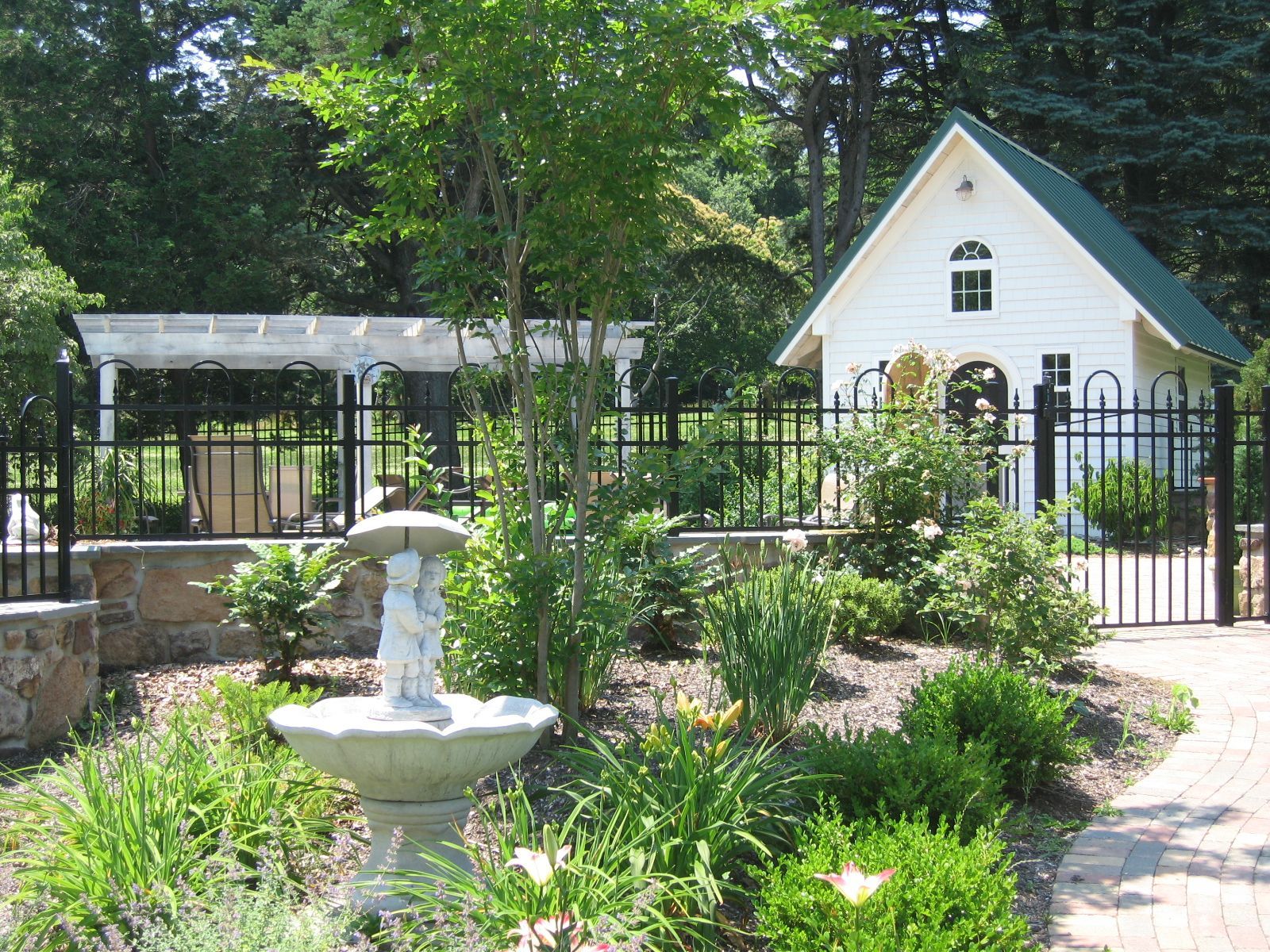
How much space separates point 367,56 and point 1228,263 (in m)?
23.8

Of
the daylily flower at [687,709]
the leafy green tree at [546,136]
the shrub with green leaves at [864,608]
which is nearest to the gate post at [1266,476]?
the shrub with green leaves at [864,608]

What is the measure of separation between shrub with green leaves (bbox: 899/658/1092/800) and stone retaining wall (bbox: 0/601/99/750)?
405 cm

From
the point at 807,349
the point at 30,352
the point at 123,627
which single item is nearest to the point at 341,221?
the point at 30,352

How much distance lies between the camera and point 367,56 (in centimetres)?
490

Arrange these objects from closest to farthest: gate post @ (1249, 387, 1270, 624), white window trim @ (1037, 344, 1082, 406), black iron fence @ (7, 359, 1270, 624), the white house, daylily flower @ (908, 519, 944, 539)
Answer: black iron fence @ (7, 359, 1270, 624), daylily flower @ (908, 519, 944, 539), gate post @ (1249, 387, 1270, 624), the white house, white window trim @ (1037, 344, 1082, 406)

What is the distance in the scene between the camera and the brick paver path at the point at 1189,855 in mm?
3594

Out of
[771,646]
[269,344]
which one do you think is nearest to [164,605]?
[771,646]

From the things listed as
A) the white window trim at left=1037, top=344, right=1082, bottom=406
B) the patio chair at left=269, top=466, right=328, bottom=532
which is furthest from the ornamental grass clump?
the white window trim at left=1037, top=344, right=1082, bottom=406

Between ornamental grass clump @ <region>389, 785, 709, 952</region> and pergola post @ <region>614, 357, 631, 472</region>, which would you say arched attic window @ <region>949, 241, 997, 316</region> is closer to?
pergola post @ <region>614, 357, 631, 472</region>

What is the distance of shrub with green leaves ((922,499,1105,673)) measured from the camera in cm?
611

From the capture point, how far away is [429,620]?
3867 mm

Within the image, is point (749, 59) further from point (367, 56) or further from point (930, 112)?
point (930, 112)

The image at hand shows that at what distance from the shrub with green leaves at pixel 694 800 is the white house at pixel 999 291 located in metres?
12.7

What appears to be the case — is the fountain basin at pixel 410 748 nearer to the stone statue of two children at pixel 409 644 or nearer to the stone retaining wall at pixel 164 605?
the stone statue of two children at pixel 409 644
